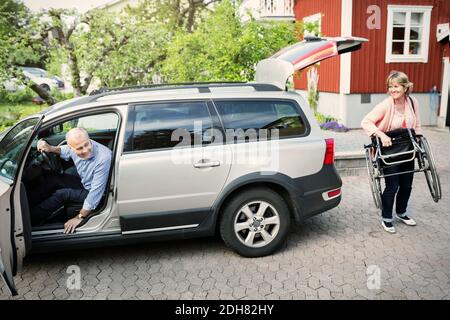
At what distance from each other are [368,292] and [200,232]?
167cm

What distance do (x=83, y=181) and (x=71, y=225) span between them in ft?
1.61

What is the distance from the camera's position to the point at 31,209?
3.99 metres

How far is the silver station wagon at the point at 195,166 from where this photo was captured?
3.85 metres

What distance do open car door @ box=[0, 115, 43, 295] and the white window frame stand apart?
37.7 feet

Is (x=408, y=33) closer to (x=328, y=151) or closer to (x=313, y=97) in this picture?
(x=313, y=97)

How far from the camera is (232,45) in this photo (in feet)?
28.9

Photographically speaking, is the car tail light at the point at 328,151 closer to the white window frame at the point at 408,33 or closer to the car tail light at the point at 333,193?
the car tail light at the point at 333,193

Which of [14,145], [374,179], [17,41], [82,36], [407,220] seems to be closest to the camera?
[14,145]

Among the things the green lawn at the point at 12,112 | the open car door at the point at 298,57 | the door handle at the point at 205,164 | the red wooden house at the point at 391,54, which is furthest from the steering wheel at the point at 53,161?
the red wooden house at the point at 391,54

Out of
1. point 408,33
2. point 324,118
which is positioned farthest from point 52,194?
point 408,33

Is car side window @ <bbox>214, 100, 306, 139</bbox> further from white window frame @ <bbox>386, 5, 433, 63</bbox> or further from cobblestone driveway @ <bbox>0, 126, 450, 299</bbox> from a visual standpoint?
white window frame @ <bbox>386, 5, 433, 63</bbox>

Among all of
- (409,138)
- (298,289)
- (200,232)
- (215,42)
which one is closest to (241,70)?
(215,42)

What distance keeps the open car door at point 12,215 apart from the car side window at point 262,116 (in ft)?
5.99

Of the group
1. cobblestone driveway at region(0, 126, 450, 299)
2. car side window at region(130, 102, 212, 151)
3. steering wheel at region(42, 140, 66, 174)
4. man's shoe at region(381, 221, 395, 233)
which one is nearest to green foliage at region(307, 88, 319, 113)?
cobblestone driveway at region(0, 126, 450, 299)
